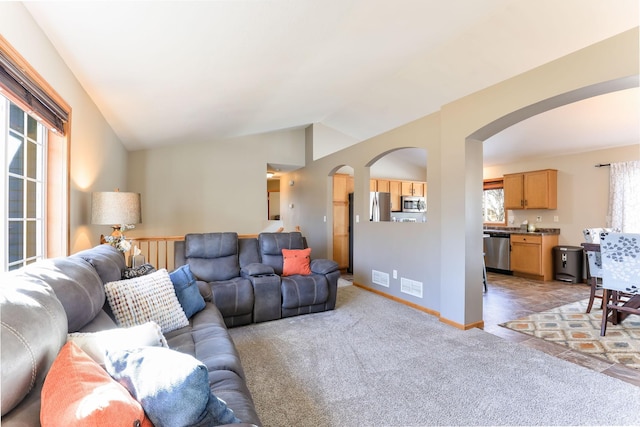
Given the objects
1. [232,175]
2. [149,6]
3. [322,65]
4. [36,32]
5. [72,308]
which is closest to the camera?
[72,308]

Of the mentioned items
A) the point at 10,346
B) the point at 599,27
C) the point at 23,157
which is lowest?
the point at 10,346

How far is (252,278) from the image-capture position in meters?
3.32

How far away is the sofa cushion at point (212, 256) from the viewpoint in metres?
3.40

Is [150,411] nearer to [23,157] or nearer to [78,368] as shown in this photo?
[78,368]

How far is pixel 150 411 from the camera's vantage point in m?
0.79

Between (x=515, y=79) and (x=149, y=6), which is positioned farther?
(x=515, y=79)

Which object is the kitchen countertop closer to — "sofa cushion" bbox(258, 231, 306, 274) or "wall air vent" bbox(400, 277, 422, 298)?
"wall air vent" bbox(400, 277, 422, 298)

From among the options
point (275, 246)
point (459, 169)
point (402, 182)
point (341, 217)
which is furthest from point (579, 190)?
point (275, 246)

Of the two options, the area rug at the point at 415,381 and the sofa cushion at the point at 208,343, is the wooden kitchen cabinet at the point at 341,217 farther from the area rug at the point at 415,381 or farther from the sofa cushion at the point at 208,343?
the sofa cushion at the point at 208,343

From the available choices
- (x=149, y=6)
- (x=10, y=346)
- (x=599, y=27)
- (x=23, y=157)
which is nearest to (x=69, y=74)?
(x=23, y=157)

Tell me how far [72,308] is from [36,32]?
1633 millimetres

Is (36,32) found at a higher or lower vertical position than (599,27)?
lower

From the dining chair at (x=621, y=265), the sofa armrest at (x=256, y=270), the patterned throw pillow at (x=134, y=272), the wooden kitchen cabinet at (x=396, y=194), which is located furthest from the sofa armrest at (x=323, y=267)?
the wooden kitchen cabinet at (x=396, y=194)

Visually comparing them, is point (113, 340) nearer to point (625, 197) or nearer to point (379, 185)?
point (379, 185)
